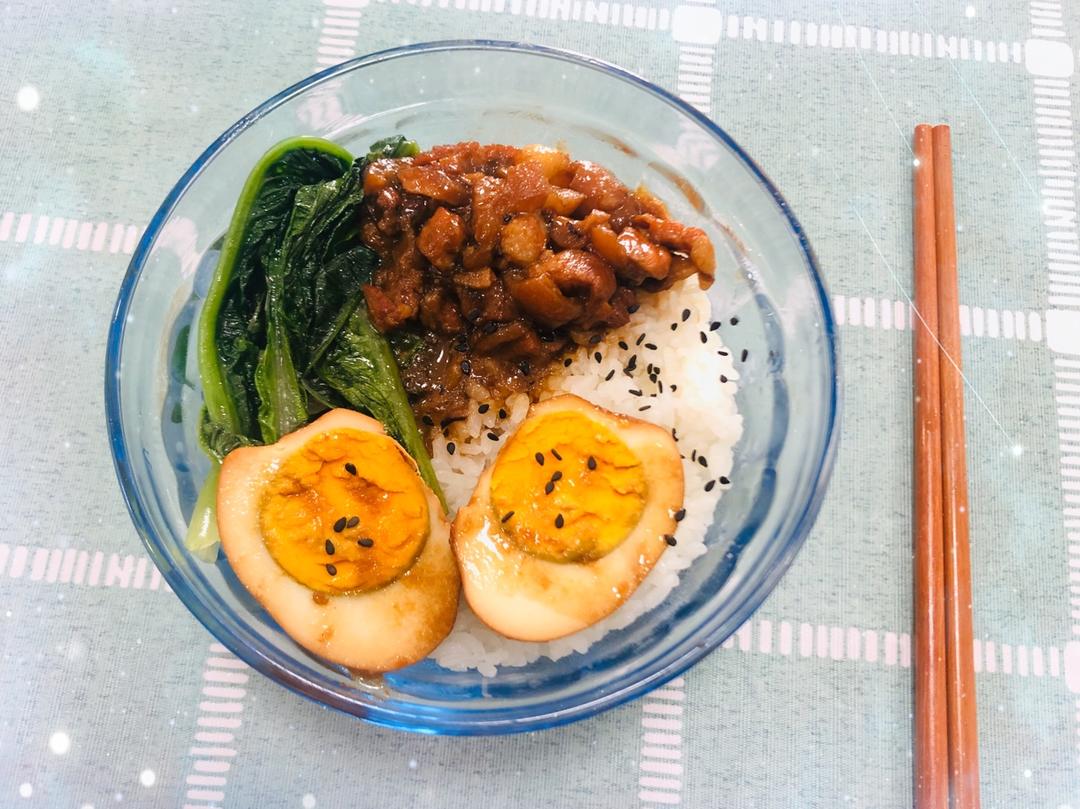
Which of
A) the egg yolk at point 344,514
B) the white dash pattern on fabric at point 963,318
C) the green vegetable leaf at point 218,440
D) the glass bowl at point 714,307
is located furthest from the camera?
the white dash pattern on fabric at point 963,318

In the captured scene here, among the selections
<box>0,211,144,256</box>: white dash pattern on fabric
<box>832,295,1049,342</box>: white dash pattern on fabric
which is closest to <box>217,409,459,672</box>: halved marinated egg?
<box>0,211,144,256</box>: white dash pattern on fabric

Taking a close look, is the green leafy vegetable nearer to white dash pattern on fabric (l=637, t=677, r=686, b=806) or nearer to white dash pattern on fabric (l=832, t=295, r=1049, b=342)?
white dash pattern on fabric (l=637, t=677, r=686, b=806)

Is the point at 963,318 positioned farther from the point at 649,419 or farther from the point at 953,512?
the point at 649,419

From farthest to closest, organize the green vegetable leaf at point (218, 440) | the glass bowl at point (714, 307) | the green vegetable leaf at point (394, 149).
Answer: the green vegetable leaf at point (394, 149) → the green vegetable leaf at point (218, 440) → the glass bowl at point (714, 307)

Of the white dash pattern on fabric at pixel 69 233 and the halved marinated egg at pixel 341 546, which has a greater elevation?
the white dash pattern on fabric at pixel 69 233

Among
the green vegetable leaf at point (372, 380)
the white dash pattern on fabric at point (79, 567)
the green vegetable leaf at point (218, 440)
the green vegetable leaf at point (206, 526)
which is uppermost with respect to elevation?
the green vegetable leaf at point (372, 380)

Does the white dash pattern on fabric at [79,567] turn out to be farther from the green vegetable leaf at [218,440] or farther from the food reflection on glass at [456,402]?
the green vegetable leaf at [218,440]

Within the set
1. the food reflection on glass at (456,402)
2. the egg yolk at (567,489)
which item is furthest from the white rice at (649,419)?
the egg yolk at (567,489)

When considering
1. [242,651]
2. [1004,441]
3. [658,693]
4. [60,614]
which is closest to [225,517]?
[242,651]
